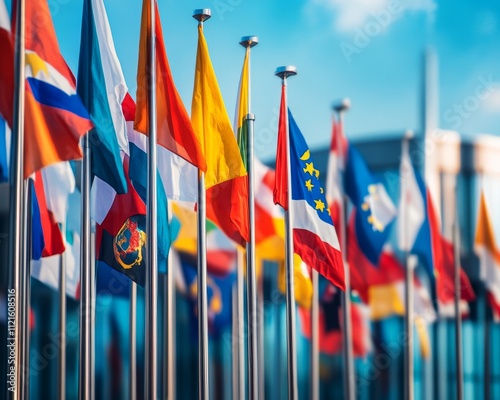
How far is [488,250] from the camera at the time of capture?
2106cm

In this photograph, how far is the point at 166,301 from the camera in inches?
601

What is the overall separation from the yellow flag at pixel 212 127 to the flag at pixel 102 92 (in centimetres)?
117

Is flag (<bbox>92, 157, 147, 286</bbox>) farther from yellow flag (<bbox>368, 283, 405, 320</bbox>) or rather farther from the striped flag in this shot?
yellow flag (<bbox>368, 283, 405, 320</bbox>)

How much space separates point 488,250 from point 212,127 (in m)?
9.98

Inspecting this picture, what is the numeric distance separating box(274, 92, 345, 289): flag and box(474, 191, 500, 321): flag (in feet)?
25.5

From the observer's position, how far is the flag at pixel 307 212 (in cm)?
1370

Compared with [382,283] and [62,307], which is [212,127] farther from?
[382,283]

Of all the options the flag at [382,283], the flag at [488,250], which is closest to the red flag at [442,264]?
the flag at [488,250]

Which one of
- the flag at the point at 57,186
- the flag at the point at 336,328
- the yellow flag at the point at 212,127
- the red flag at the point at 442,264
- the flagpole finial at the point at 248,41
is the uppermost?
the flagpole finial at the point at 248,41

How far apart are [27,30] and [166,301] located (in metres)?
5.57

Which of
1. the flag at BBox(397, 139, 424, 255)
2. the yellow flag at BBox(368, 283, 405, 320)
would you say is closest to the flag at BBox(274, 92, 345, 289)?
the flag at BBox(397, 139, 424, 255)

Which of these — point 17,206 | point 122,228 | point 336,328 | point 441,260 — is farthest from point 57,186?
point 336,328

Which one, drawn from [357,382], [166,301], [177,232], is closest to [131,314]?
[166,301]

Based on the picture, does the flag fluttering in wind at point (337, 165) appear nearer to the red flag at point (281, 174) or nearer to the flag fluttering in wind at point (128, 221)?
the red flag at point (281, 174)
